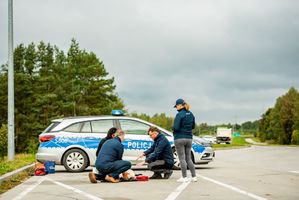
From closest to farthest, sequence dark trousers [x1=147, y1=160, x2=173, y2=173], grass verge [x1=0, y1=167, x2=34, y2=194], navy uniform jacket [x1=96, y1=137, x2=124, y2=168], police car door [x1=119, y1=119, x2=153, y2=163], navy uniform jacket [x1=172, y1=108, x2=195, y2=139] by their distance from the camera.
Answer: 1. grass verge [x1=0, y1=167, x2=34, y2=194]
2. navy uniform jacket [x1=172, y1=108, x2=195, y2=139]
3. navy uniform jacket [x1=96, y1=137, x2=124, y2=168]
4. dark trousers [x1=147, y1=160, x2=173, y2=173]
5. police car door [x1=119, y1=119, x2=153, y2=163]

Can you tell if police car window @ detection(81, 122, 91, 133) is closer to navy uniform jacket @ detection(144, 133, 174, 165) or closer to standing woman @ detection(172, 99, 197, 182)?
navy uniform jacket @ detection(144, 133, 174, 165)

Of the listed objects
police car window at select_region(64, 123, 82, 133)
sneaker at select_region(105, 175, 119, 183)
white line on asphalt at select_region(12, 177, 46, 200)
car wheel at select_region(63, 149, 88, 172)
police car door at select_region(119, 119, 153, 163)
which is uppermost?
police car window at select_region(64, 123, 82, 133)

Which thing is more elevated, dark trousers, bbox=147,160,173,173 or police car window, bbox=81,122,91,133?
police car window, bbox=81,122,91,133

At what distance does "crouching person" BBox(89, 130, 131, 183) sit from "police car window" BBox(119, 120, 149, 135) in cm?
361

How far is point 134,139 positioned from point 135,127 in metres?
0.40

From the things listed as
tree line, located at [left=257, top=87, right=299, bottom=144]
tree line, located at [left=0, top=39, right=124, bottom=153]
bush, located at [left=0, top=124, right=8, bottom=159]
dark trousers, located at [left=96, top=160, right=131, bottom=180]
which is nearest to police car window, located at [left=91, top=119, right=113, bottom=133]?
dark trousers, located at [left=96, top=160, right=131, bottom=180]

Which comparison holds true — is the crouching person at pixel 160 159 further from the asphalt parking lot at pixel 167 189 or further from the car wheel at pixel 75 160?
the car wheel at pixel 75 160

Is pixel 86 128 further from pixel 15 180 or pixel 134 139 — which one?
pixel 15 180

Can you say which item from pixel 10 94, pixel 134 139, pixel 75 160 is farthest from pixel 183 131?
pixel 10 94

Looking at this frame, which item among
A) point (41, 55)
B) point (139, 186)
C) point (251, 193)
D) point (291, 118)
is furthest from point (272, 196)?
point (291, 118)

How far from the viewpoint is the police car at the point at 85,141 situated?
15766 millimetres

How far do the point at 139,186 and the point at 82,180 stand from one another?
223 centimetres

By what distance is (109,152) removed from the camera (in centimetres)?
1225

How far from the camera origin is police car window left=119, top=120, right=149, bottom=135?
52.8 feet
